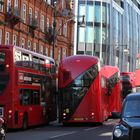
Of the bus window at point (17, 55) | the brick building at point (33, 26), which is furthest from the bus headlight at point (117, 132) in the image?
the brick building at point (33, 26)

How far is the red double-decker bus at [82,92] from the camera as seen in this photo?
31.5 m

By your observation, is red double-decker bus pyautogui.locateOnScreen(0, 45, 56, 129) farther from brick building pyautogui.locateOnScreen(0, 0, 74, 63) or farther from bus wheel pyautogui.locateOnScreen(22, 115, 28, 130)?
brick building pyautogui.locateOnScreen(0, 0, 74, 63)

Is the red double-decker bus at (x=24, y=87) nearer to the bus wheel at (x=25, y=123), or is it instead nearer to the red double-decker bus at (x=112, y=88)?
the bus wheel at (x=25, y=123)

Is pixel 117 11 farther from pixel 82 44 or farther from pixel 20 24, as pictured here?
pixel 20 24

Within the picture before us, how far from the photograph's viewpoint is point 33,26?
188ft

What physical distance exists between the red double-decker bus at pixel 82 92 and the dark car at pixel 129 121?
56.4ft

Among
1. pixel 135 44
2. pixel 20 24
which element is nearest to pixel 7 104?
pixel 20 24

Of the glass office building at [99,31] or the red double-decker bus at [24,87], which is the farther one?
the glass office building at [99,31]

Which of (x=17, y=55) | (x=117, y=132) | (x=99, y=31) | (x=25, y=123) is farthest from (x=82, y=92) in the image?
(x=99, y=31)

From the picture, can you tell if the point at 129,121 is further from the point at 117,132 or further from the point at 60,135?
the point at 60,135

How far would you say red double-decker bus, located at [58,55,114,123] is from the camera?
103 ft

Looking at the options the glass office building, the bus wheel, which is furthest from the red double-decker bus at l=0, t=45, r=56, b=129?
the glass office building

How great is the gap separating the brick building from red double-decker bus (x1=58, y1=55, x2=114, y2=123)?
13.8 metres

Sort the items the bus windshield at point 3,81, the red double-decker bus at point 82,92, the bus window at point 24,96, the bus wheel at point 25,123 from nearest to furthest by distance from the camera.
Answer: the bus windshield at point 3,81 → the bus window at point 24,96 → the bus wheel at point 25,123 → the red double-decker bus at point 82,92
